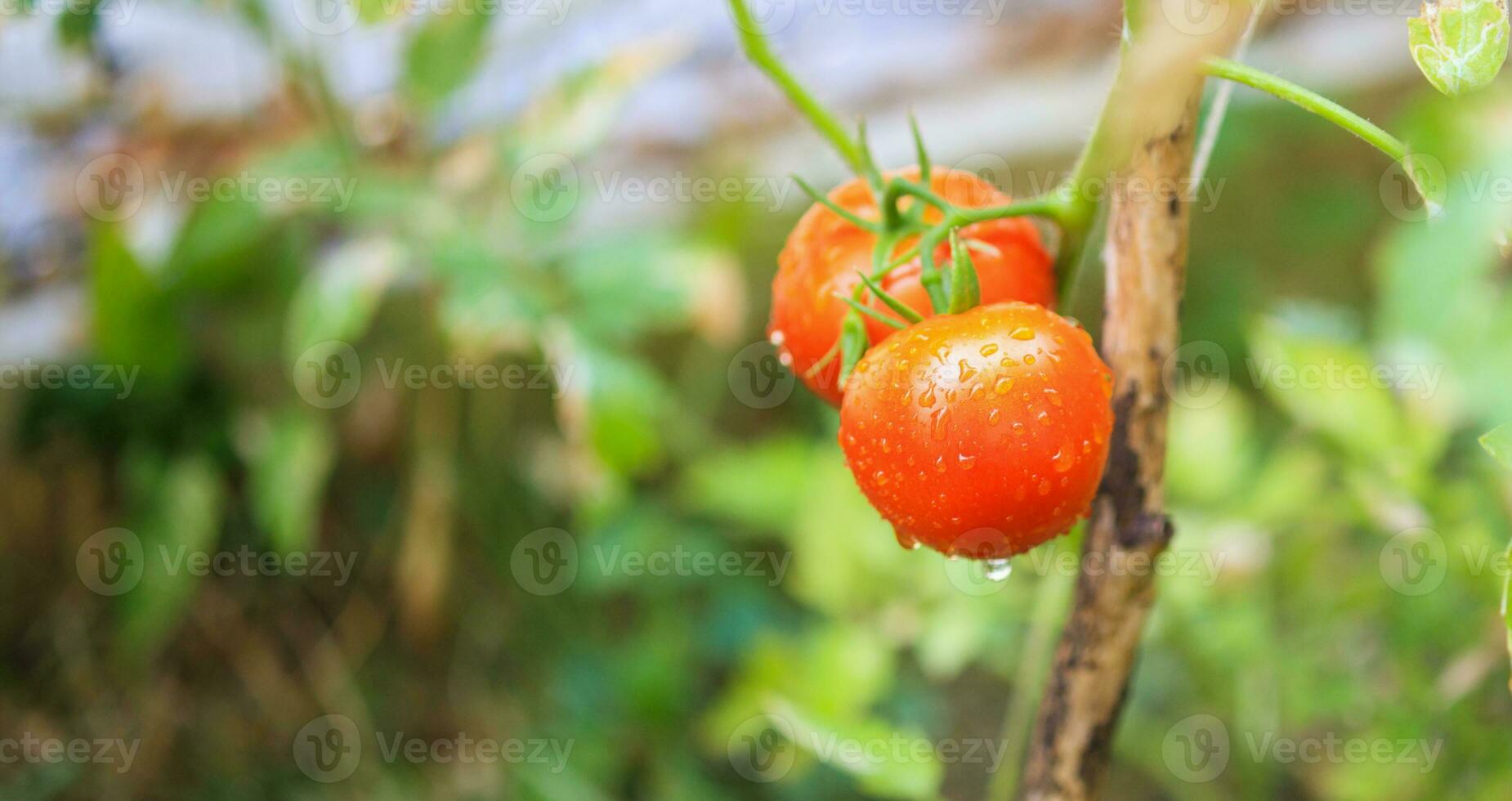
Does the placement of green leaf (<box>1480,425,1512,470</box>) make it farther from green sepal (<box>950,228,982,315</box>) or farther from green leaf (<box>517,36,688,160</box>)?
green leaf (<box>517,36,688,160</box>)

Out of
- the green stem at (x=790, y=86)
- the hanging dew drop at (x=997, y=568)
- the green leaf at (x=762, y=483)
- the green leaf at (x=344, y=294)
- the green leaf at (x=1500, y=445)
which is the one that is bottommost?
the green leaf at (x=762, y=483)

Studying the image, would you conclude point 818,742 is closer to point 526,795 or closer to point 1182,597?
point 1182,597

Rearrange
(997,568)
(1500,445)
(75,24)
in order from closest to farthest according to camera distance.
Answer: (1500,445), (997,568), (75,24)

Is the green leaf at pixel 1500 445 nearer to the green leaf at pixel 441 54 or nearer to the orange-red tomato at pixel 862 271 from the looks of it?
the orange-red tomato at pixel 862 271

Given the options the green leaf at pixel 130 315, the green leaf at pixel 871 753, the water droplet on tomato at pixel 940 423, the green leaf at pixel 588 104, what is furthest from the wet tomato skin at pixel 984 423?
the green leaf at pixel 130 315

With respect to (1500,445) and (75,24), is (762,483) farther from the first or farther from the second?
(1500,445)

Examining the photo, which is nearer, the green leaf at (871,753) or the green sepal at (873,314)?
the green sepal at (873,314)

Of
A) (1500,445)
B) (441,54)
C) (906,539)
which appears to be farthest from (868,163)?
(441,54)
